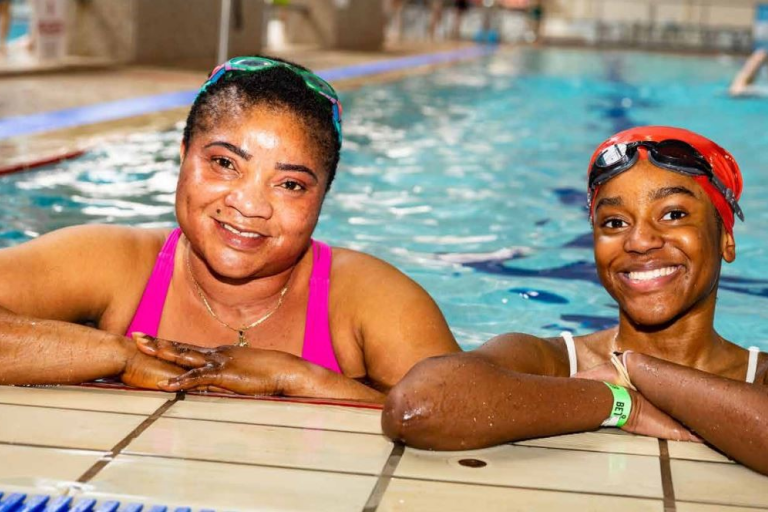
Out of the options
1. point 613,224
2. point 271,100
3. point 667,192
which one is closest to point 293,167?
point 271,100

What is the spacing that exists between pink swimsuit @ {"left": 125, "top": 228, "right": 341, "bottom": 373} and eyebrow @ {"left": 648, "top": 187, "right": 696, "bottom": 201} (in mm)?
876

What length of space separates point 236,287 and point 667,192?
1.14 m

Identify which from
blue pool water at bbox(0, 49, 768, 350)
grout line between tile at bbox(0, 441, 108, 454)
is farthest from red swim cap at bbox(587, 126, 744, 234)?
blue pool water at bbox(0, 49, 768, 350)

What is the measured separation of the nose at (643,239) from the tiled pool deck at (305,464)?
48cm

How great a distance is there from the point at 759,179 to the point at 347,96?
244 inches

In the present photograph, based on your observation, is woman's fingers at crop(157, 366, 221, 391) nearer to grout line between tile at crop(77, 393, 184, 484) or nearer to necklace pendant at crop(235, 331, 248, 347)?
grout line between tile at crop(77, 393, 184, 484)

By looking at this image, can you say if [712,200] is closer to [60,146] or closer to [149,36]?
[60,146]

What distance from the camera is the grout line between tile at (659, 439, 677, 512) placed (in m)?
2.05

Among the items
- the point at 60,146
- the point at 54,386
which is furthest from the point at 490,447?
the point at 60,146

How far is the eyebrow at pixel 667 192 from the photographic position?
8.98ft

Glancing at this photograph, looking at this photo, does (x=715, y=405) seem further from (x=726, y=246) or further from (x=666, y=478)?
(x=726, y=246)

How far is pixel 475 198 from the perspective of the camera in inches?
285

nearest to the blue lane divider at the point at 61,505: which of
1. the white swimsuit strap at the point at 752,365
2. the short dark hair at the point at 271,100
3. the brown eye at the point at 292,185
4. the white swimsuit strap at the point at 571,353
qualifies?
the brown eye at the point at 292,185

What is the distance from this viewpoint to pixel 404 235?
6.00m
